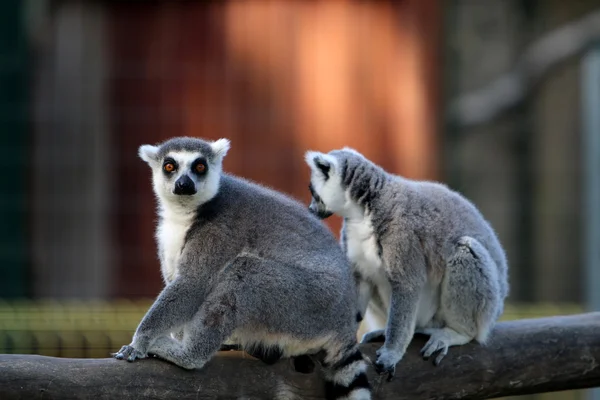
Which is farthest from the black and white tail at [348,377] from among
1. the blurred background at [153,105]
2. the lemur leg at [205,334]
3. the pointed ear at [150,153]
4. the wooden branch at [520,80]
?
the wooden branch at [520,80]

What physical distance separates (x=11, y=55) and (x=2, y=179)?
1.02 metres

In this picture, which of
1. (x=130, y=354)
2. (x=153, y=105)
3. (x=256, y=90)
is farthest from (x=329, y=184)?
(x=153, y=105)

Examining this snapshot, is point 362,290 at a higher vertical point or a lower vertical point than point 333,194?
lower

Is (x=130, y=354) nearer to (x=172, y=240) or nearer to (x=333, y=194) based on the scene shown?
(x=172, y=240)

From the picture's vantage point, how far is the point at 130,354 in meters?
3.77

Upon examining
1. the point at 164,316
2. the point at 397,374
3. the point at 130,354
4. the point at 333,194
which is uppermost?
the point at 333,194

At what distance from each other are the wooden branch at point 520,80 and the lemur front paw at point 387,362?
526 centimetres

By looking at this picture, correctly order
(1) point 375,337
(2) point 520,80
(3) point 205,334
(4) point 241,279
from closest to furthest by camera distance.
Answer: (3) point 205,334 → (4) point 241,279 → (1) point 375,337 → (2) point 520,80

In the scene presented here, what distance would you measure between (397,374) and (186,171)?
120cm

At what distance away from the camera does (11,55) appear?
8242 mm

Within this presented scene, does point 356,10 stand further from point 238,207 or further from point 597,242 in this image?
point 238,207

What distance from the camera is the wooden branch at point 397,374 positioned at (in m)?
3.65

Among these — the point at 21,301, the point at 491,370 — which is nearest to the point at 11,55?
the point at 21,301

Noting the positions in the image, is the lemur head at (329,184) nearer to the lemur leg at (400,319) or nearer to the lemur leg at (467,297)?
the lemur leg at (400,319)
